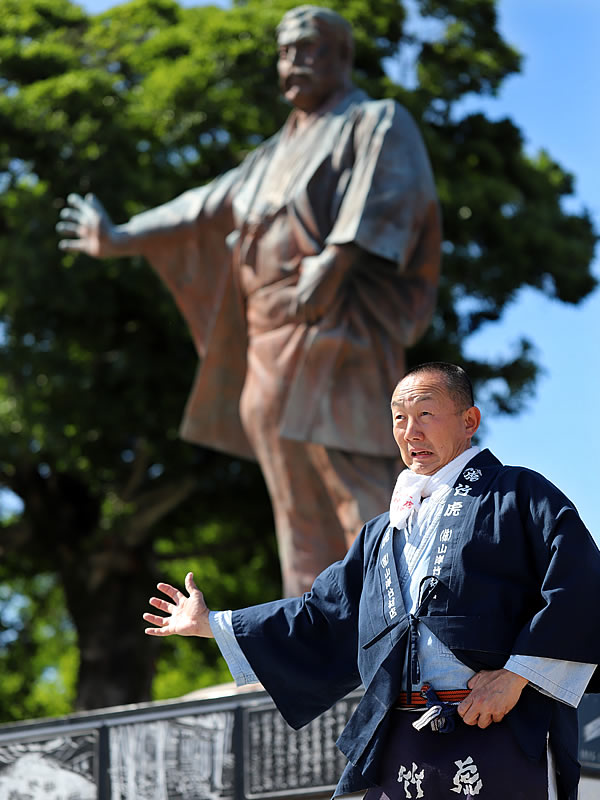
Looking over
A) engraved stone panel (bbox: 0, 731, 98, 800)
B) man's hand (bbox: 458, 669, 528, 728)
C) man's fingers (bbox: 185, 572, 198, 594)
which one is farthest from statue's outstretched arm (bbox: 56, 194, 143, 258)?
man's hand (bbox: 458, 669, 528, 728)

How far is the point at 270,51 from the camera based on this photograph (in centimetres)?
1037

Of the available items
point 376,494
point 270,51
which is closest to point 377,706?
point 376,494

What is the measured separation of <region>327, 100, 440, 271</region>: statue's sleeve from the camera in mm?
5352

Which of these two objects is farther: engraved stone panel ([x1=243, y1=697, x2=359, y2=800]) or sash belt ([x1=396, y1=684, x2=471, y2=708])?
engraved stone panel ([x1=243, y1=697, x2=359, y2=800])

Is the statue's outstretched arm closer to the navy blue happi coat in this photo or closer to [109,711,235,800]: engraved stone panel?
[109,711,235,800]: engraved stone panel

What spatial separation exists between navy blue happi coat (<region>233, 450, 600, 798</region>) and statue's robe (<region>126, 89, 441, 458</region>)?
2.83 m

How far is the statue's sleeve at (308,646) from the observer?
260cm

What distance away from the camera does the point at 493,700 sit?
2.24 m

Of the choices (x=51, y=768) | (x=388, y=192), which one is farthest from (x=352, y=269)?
(x=51, y=768)

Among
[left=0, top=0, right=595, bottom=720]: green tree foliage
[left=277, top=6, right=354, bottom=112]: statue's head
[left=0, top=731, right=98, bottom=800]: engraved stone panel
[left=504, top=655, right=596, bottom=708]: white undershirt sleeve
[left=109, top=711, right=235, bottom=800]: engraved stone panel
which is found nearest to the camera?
[left=504, top=655, right=596, bottom=708]: white undershirt sleeve

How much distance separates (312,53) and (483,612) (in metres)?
4.13

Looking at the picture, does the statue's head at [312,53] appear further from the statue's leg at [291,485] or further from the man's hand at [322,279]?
the statue's leg at [291,485]

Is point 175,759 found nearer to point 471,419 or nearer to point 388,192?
point 471,419

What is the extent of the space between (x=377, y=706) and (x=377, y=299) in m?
3.37
